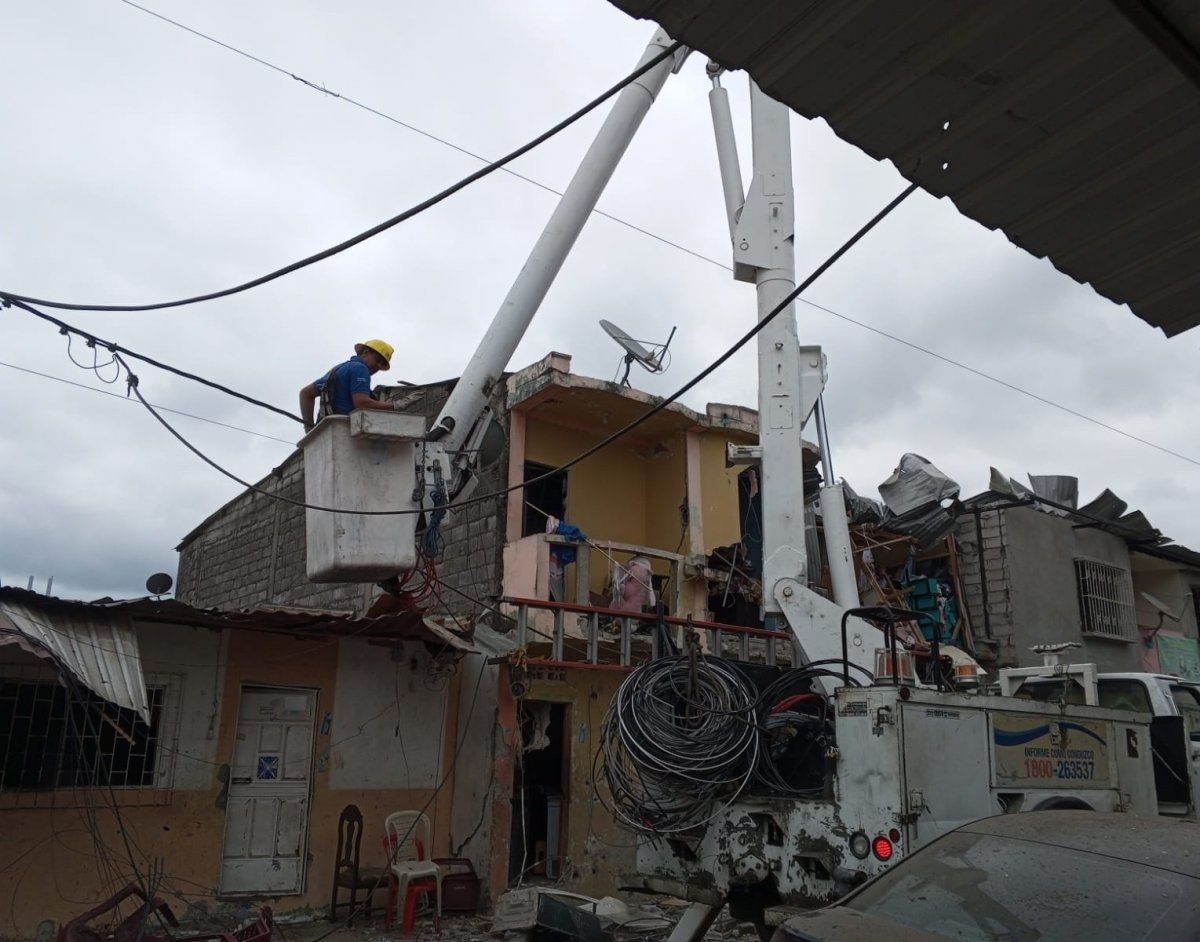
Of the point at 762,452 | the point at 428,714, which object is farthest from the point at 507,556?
the point at 762,452

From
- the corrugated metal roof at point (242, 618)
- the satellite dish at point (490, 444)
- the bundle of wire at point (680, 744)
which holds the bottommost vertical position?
the bundle of wire at point (680, 744)

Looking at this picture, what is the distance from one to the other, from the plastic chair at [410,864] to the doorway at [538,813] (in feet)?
3.98

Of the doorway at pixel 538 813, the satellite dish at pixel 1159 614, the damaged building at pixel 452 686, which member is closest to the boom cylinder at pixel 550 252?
the damaged building at pixel 452 686

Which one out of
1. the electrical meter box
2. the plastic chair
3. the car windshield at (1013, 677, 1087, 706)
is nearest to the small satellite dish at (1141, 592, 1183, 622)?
the car windshield at (1013, 677, 1087, 706)

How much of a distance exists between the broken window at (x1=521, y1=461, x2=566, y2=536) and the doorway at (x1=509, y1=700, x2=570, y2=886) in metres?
3.53

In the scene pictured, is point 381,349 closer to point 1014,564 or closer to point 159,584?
point 159,584

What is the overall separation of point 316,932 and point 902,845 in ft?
22.4

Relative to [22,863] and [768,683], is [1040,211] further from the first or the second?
[22,863]

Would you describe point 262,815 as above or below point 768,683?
below

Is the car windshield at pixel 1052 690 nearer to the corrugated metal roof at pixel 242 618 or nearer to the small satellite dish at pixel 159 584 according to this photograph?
the corrugated metal roof at pixel 242 618

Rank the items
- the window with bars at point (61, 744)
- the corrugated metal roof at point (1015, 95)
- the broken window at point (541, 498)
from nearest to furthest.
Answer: the corrugated metal roof at point (1015, 95), the window with bars at point (61, 744), the broken window at point (541, 498)

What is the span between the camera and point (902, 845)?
586cm

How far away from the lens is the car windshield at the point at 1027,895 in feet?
11.4

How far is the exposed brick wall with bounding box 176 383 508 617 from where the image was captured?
14492 millimetres
